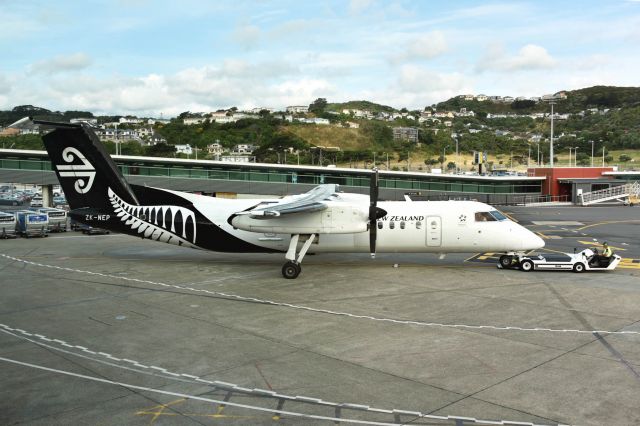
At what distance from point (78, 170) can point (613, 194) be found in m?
65.9

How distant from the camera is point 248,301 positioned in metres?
21.0

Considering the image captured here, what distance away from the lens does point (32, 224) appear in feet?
129

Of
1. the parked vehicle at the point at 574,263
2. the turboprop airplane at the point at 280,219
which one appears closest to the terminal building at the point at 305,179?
the turboprop airplane at the point at 280,219

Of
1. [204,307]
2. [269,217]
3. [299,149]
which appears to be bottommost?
[204,307]

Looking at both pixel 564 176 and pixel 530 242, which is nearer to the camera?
pixel 530 242

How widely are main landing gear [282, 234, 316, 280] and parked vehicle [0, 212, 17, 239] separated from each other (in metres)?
25.3

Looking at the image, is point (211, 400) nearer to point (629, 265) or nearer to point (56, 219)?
point (629, 265)

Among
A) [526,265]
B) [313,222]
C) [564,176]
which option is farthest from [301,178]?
[564,176]

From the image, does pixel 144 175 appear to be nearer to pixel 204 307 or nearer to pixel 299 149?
pixel 204 307

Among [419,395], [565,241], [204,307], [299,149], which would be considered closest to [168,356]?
[204,307]

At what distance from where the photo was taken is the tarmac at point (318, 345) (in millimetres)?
11219

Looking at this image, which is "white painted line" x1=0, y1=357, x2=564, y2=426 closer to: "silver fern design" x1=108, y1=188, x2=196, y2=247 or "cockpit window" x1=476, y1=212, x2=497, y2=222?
"silver fern design" x1=108, y1=188, x2=196, y2=247

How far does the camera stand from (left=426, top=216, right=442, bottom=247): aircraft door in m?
26.4

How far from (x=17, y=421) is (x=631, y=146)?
616 feet
